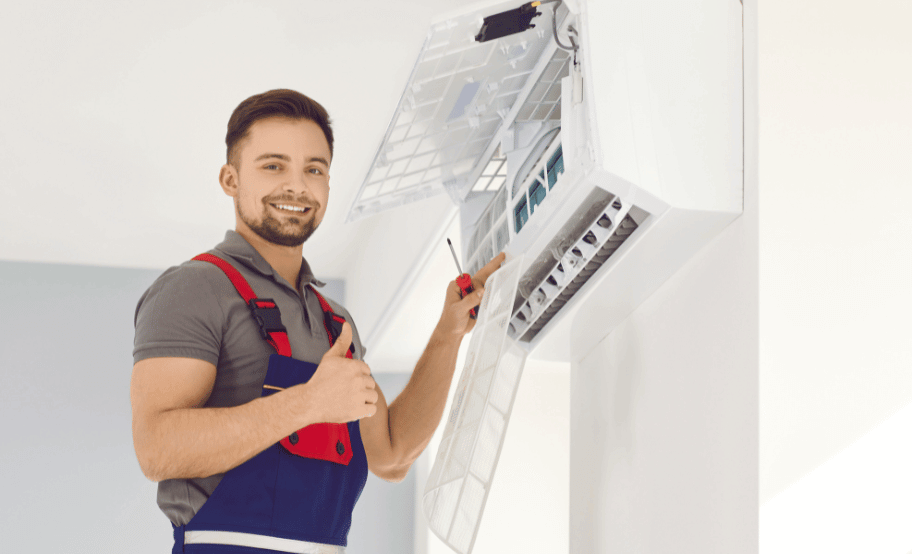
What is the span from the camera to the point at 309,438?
1.01 m

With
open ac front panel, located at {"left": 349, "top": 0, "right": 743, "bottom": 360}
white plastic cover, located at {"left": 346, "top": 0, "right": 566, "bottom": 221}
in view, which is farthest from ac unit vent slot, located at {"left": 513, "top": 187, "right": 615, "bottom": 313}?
white plastic cover, located at {"left": 346, "top": 0, "right": 566, "bottom": 221}

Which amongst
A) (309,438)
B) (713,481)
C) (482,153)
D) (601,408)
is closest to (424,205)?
(482,153)

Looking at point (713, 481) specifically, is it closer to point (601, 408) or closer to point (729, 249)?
point (729, 249)

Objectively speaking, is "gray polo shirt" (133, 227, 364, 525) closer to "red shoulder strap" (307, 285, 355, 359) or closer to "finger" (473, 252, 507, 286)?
"red shoulder strap" (307, 285, 355, 359)

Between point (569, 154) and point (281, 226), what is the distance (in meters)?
0.49

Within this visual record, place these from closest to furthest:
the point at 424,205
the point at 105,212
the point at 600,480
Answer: the point at 600,480
the point at 424,205
the point at 105,212

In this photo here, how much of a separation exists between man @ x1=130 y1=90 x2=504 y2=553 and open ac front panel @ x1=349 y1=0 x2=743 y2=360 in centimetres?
15

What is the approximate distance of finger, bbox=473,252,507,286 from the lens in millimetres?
1208

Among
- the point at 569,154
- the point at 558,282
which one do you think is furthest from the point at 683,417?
the point at 569,154

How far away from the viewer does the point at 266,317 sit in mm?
999

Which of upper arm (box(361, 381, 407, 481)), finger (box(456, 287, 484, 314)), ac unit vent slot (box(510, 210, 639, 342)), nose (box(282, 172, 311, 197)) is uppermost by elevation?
nose (box(282, 172, 311, 197))
